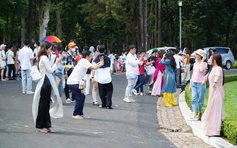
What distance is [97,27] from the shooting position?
60.6 meters

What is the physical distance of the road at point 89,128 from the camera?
11.0 m

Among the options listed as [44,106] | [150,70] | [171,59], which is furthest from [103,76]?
[150,70]

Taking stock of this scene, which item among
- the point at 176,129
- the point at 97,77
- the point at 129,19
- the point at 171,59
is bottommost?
the point at 176,129

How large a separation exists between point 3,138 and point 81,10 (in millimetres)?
46740

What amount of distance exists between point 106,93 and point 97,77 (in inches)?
21.4

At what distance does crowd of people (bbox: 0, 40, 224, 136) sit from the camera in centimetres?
1195

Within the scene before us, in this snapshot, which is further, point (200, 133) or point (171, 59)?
point (171, 59)

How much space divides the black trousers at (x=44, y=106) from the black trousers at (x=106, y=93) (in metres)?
5.02

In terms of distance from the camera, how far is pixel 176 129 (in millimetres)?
13859

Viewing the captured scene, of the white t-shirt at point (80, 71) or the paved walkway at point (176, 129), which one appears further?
the white t-shirt at point (80, 71)

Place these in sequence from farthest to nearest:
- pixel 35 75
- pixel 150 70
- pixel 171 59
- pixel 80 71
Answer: pixel 150 70 → pixel 171 59 → pixel 80 71 → pixel 35 75

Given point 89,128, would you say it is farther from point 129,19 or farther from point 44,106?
point 129,19

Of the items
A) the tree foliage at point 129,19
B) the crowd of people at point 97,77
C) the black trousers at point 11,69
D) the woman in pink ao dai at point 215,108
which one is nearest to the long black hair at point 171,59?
the crowd of people at point 97,77

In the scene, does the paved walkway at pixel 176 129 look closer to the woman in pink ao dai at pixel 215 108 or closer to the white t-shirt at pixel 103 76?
the woman in pink ao dai at pixel 215 108
